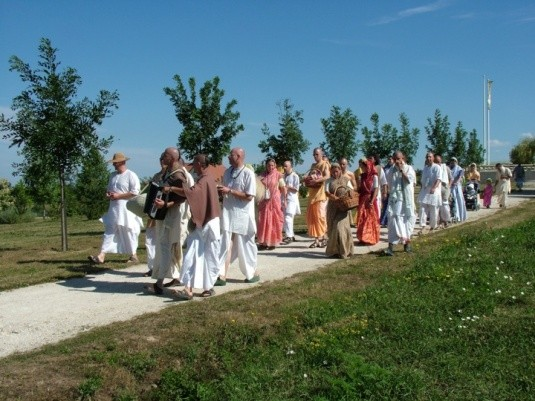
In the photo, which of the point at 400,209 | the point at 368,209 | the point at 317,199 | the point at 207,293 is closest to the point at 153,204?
the point at 207,293

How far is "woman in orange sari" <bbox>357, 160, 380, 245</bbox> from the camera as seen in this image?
15.1 m

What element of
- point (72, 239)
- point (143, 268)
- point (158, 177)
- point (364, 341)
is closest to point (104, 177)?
point (72, 239)

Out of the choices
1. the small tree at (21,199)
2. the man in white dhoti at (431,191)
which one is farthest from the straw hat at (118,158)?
the small tree at (21,199)

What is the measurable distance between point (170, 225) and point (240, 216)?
145 centimetres

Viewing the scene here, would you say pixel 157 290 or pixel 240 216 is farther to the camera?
pixel 240 216

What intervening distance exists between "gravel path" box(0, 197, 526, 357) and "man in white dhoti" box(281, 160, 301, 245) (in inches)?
134

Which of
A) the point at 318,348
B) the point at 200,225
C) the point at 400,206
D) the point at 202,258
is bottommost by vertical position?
the point at 318,348

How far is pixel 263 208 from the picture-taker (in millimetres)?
15211

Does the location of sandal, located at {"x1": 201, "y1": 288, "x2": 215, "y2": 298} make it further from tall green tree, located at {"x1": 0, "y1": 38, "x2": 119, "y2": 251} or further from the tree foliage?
the tree foliage

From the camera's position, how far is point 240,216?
10.9 metres

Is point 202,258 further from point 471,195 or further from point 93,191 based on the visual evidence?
point 93,191

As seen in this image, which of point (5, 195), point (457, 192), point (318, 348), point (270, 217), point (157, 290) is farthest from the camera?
point (5, 195)

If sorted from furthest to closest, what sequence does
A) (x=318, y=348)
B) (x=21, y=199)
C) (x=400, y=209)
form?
(x=21, y=199), (x=400, y=209), (x=318, y=348)

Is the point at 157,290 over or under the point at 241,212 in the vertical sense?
under
